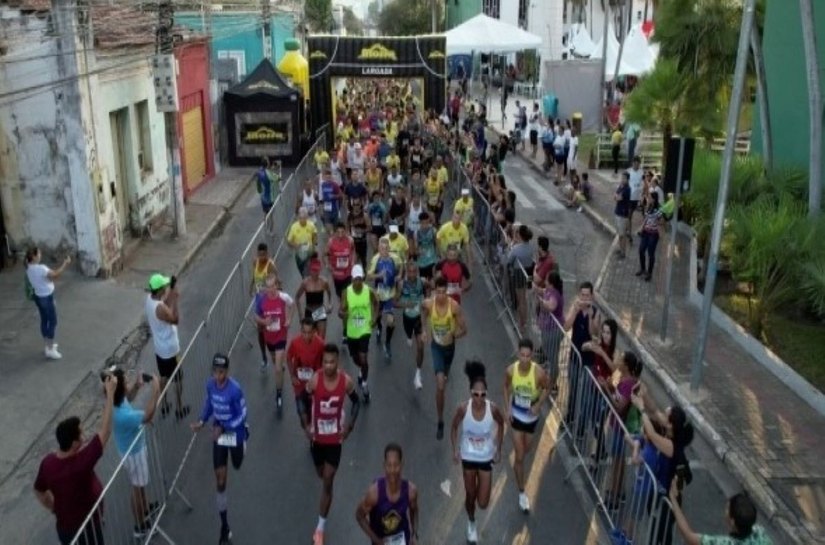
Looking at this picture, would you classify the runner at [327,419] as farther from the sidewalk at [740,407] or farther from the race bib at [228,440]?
the sidewalk at [740,407]

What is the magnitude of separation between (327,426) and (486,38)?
2908 centimetres

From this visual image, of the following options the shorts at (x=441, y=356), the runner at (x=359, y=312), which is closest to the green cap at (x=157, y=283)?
the runner at (x=359, y=312)

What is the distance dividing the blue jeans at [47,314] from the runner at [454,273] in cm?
507

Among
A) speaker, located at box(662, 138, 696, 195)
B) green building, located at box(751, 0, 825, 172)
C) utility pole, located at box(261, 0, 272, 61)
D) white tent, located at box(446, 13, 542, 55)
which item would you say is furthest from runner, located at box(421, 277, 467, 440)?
utility pole, located at box(261, 0, 272, 61)

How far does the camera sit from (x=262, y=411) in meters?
9.91

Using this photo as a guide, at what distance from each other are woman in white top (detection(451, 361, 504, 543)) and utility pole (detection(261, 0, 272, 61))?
29.2 m

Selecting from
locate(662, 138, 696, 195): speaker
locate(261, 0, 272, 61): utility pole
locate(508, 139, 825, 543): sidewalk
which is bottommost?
locate(508, 139, 825, 543): sidewalk

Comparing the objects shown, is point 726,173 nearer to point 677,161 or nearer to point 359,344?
point 677,161

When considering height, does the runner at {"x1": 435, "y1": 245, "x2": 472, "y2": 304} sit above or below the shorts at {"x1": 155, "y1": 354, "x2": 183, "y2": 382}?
above

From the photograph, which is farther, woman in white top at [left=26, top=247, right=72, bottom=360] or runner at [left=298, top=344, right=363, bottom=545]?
woman in white top at [left=26, top=247, right=72, bottom=360]

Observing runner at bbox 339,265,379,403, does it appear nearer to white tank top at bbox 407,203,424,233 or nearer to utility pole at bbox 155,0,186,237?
white tank top at bbox 407,203,424,233

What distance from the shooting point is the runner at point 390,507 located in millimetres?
5980

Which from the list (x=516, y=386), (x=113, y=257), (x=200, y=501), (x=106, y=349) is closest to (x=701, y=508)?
(x=516, y=386)

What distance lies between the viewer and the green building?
658 inches
